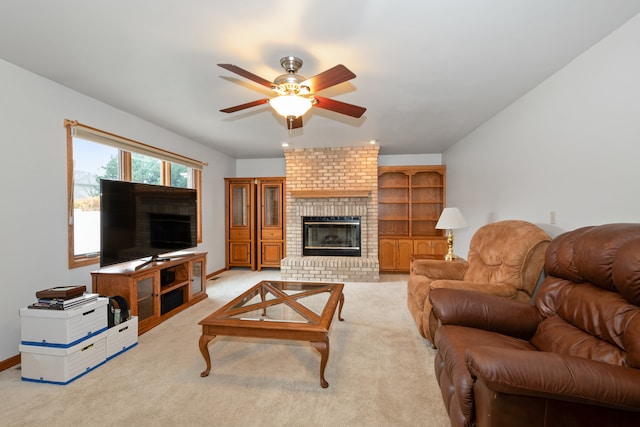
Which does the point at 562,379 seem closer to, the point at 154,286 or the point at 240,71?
the point at 240,71

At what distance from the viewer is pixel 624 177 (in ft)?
Result: 5.98

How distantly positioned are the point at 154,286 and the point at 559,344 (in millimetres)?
3521

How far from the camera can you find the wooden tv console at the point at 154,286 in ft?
9.30

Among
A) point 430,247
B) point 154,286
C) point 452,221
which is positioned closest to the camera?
point 154,286

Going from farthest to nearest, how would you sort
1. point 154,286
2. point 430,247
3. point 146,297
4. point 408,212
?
1. point 408,212
2. point 430,247
3. point 154,286
4. point 146,297

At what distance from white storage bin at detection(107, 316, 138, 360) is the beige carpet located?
8cm

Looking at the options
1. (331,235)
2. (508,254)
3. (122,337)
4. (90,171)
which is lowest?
(122,337)

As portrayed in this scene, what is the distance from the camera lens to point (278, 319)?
2.16 m

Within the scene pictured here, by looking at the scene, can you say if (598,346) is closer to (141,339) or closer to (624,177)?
(624,177)

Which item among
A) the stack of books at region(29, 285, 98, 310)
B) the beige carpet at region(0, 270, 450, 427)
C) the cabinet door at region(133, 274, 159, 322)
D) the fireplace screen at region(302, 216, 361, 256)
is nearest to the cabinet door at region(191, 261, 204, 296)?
the cabinet door at region(133, 274, 159, 322)

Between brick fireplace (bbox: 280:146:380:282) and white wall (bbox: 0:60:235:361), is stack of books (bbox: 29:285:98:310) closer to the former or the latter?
white wall (bbox: 0:60:235:361)

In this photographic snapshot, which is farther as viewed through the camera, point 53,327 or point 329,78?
point 53,327

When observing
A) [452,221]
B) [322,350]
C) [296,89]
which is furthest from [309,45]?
[452,221]

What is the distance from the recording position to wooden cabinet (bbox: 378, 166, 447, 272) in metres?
5.49
